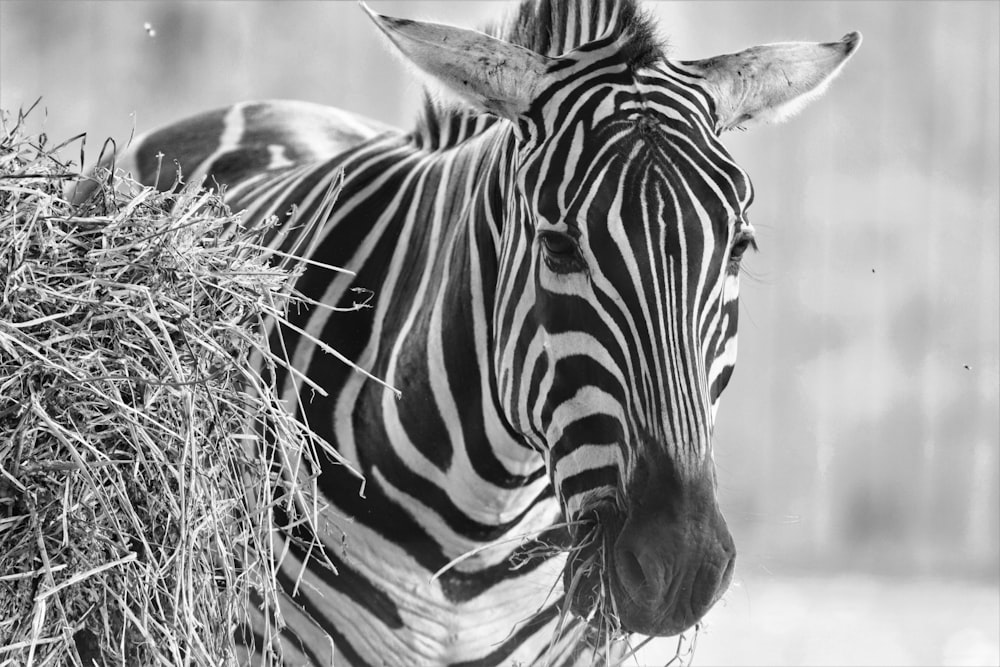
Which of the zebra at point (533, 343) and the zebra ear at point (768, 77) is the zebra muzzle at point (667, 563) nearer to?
the zebra at point (533, 343)

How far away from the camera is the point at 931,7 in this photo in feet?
17.5

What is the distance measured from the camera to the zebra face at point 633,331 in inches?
57.6

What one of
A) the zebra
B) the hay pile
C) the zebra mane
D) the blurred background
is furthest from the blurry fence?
the hay pile

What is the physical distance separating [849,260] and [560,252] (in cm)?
390

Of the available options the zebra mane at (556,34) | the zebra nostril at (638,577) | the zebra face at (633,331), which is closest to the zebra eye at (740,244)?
the zebra face at (633,331)

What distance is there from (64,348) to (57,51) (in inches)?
161

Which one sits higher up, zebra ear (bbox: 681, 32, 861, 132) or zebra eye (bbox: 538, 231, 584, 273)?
zebra ear (bbox: 681, 32, 861, 132)

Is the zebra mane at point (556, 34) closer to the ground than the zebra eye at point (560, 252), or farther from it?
farther from it

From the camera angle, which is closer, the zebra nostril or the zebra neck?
the zebra nostril

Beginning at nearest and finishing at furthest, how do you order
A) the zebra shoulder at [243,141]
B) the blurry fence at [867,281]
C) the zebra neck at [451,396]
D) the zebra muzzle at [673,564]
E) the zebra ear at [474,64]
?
1. the zebra muzzle at [673,564]
2. the zebra ear at [474,64]
3. the zebra neck at [451,396]
4. the zebra shoulder at [243,141]
5. the blurry fence at [867,281]

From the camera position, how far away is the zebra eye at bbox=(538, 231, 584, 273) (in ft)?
5.20

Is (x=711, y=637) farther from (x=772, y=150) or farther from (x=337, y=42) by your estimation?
(x=337, y=42)

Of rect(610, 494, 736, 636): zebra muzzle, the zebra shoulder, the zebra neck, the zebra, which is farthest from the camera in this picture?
the zebra shoulder

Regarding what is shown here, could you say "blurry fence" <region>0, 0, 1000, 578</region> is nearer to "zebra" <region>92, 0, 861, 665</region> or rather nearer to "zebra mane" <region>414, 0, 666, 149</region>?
"zebra mane" <region>414, 0, 666, 149</region>
